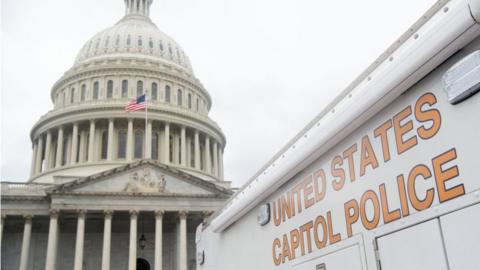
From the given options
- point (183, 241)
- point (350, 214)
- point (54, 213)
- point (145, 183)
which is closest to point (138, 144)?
point (145, 183)

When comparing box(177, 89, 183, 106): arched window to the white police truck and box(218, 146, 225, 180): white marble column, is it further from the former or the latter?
the white police truck

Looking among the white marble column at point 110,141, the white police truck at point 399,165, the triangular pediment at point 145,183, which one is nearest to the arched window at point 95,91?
the white marble column at point 110,141

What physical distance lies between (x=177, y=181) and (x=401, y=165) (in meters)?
38.7

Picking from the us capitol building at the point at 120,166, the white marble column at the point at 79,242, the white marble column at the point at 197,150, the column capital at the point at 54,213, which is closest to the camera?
the white marble column at the point at 79,242

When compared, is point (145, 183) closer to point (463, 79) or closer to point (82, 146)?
point (82, 146)

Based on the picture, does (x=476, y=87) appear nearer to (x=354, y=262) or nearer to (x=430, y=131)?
(x=430, y=131)

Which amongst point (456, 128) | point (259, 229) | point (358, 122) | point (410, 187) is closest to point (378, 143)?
point (358, 122)

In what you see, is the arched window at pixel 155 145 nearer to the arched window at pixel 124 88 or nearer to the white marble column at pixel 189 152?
the white marble column at pixel 189 152

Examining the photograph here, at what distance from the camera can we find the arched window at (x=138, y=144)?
54.0 metres

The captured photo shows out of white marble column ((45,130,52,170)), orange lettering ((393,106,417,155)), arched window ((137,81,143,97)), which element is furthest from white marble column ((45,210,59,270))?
orange lettering ((393,106,417,155))

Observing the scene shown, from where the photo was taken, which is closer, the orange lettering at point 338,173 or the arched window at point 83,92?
the orange lettering at point 338,173

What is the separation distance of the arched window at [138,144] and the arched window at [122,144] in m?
1.13

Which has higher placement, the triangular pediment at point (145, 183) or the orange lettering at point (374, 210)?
the triangular pediment at point (145, 183)

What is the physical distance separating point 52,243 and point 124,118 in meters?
20.3
